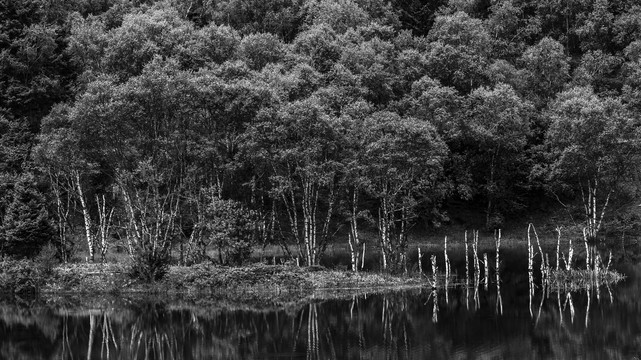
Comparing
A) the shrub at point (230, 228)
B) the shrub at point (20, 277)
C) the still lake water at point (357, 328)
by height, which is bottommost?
the still lake water at point (357, 328)

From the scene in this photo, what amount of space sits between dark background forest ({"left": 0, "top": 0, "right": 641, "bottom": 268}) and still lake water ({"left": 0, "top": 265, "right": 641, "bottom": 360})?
8.58 m

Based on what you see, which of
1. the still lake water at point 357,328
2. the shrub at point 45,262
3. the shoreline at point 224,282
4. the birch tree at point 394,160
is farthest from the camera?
the birch tree at point 394,160

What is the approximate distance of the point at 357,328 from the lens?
114 ft

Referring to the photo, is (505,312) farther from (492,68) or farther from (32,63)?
(32,63)

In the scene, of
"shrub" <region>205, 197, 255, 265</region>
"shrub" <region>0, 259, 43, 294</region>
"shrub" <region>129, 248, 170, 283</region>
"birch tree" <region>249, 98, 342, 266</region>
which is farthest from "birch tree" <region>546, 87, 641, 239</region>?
"shrub" <region>0, 259, 43, 294</region>

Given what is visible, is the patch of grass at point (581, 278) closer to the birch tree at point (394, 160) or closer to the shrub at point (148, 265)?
the birch tree at point (394, 160)

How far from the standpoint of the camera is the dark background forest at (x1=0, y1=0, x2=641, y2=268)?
50938mm

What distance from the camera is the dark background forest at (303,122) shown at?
167ft

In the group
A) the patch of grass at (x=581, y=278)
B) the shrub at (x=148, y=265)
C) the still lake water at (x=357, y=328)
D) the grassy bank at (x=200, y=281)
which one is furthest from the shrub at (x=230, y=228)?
the patch of grass at (x=581, y=278)

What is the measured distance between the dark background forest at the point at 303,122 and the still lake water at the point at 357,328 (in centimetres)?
858

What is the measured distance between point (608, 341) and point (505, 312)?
A: 283 inches

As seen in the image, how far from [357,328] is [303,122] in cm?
1881

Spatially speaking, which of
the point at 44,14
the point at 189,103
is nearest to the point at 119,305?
the point at 189,103

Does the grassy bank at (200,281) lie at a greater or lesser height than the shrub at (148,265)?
lesser
